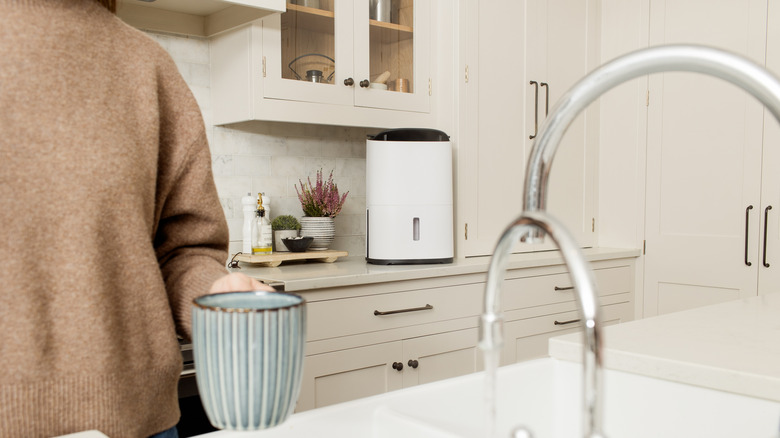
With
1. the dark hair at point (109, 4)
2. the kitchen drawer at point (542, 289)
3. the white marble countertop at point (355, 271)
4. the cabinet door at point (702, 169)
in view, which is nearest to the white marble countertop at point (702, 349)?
the dark hair at point (109, 4)

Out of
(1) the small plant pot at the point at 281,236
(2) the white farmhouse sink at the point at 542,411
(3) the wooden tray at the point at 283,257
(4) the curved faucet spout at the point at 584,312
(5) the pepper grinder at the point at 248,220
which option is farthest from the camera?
(1) the small plant pot at the point at 281,236

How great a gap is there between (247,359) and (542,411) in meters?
0.70

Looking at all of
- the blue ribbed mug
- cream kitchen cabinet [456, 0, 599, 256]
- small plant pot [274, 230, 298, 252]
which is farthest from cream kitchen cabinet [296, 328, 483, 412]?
the blue ribbed mug

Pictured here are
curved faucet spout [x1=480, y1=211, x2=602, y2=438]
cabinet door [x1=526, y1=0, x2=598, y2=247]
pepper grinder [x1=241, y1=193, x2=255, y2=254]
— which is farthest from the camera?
cabinet door [x1=526, y1=0, x2=598, y2=247]

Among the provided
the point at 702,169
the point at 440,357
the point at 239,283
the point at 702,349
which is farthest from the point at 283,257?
the point at 702,169

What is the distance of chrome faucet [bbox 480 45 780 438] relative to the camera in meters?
0.34

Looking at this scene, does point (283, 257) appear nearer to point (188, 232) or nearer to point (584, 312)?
point (188, 232)

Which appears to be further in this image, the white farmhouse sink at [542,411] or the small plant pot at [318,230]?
the small plant pot at [318,230]

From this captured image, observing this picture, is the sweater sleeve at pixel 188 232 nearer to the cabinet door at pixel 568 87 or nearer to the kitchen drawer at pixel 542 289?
the kitchen drawer at pixel 542 289

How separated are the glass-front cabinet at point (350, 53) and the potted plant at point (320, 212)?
12.6 inches

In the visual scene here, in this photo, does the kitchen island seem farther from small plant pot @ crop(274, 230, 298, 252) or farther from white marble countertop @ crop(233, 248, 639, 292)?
small plant pot @ crop(274, 230, 298, 252)

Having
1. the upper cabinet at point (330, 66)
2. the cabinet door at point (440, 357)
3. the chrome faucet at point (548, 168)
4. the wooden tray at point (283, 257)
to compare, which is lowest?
the cabinet door at point (440, 357)

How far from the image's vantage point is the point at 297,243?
89.4 inches

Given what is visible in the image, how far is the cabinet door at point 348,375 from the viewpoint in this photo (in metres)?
1.93
